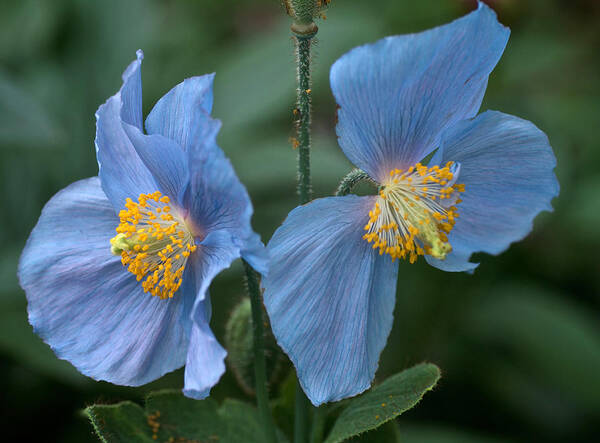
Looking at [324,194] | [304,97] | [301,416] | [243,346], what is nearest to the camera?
[304,97]

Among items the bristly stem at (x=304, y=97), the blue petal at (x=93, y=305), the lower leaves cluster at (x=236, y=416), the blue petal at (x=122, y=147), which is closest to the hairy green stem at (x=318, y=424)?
the lower leaves cluster at (x=236, y=416)

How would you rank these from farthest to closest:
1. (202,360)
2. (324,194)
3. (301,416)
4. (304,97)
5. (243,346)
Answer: (324,194) < (243,346) < (301,416) < (304,97) < (202,360)

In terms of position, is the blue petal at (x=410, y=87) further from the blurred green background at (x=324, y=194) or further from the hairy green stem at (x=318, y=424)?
the blurred green background at (x=324, y=194)

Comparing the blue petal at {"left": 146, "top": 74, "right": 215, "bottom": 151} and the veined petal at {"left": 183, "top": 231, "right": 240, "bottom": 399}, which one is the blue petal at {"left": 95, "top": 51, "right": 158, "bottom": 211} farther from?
the veined petal at {"left": 183, "top": 231, "right": 240, "bottom": 399}

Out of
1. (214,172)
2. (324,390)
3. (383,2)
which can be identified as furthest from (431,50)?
(383,2)

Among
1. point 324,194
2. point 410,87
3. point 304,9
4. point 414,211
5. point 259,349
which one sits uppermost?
point 304,9

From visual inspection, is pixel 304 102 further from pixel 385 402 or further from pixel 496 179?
pixel 385 402

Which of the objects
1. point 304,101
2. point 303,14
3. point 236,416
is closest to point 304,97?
point 304,101

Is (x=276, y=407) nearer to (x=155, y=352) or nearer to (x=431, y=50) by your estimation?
(x=155, y=352)

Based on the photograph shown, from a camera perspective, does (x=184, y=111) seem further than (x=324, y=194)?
No
